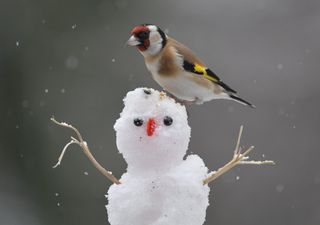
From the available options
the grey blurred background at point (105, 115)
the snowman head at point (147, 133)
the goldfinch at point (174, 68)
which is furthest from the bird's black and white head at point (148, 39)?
the grey blurred background at point (105, 115)

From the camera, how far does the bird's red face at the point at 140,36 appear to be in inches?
74.0

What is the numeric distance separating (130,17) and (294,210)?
5.99 feet

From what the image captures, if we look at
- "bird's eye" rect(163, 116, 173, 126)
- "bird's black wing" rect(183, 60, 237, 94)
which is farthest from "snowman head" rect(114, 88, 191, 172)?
"bird's black wing" rect(183, 60, 237, 94)

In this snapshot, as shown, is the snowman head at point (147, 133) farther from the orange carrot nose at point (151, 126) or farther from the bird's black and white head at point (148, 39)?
the bird's black and white head at point (148, 39)

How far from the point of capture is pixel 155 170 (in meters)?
1.85

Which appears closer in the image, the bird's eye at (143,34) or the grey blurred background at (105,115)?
the bird's eye at (143,34)

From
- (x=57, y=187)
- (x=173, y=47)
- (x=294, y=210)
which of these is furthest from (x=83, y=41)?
(x=173, y=47)

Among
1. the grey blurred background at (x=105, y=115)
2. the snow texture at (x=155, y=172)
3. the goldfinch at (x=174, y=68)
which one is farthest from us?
the grey blurred background at (x=105, y=115)

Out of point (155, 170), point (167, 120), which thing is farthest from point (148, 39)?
point (155, 170)

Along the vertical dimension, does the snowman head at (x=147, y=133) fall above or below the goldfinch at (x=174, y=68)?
below

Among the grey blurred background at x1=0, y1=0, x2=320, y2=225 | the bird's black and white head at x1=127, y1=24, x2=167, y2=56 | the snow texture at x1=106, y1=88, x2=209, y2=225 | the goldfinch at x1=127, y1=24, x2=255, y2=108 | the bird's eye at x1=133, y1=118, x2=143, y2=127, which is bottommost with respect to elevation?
the grey blurred background at x1=0, y1=0, x2=320, y2=225

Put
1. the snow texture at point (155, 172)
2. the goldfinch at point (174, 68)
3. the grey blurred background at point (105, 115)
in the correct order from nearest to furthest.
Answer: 1. the snow texture at point (155, 172)
2. the goldfinch at point (174, 68)
3. the grey blurred background at point (105, 115)

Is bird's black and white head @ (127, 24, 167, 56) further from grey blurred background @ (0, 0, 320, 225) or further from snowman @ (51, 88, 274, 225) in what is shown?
grey blurred background @ (0, 0, 320, 225)

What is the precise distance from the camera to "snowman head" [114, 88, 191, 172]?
6.01 feet
